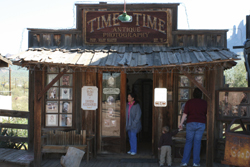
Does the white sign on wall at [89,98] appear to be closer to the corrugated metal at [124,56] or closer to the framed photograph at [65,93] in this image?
the framed photograph at [65,93]

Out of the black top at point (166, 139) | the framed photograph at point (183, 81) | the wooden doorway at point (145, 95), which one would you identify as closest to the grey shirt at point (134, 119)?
the black top at point (166, 139)

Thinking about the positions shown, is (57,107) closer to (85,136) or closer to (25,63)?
(85,136)

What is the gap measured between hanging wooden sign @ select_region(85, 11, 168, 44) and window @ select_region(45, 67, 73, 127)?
136 centimetres

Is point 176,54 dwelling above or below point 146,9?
below

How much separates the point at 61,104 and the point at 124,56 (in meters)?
2.54

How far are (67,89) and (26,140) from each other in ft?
6.38

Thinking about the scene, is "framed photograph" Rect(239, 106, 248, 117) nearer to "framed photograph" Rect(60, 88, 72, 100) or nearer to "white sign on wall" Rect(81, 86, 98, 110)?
"white sign on wall" Rect(81, 86, 98, 110)

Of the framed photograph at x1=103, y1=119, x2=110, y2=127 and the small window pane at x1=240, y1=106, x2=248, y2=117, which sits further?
the framed photograph at x1=103, y1=119, x2=110, y2=127

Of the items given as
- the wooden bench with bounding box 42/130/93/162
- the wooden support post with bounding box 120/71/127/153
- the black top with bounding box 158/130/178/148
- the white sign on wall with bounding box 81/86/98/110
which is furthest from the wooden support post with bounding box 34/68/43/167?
the black top with bounding box 158/130/178/148

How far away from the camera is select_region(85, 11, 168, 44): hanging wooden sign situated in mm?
7859

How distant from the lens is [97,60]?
6.39 m

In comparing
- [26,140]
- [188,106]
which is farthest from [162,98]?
[26,140]

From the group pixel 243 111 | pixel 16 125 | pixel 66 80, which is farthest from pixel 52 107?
pixel 243 111

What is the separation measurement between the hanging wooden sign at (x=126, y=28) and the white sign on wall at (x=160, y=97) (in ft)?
4.66
